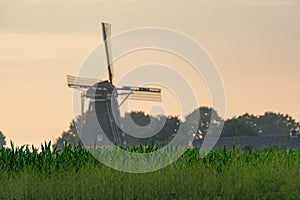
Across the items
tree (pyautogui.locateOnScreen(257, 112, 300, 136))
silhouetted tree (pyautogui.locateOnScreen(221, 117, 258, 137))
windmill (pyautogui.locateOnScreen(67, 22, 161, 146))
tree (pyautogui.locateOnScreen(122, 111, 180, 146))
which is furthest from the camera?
tree (pyautogui.locateOnScreen(257, 112, 300, 136))

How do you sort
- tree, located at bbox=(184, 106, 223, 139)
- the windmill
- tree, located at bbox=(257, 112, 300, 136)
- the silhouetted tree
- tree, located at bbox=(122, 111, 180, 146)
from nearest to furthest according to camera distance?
the windmill, tree, located at bbox=(122, 111, 180, 146), the silhouetted tree, tree, located at bbox=(184, 106, 223, 139), tree, located at bbox=(257, 112, 300, 136)

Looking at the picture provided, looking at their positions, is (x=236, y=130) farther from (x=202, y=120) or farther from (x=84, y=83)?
(x=84, y=83)

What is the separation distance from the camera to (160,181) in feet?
56.7

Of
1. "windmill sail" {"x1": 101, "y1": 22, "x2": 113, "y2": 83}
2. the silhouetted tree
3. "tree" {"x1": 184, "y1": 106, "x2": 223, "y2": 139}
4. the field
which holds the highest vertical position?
"windmill sail" {"x1": 101, "y1": 22, "x2": 113, "y2": 83}

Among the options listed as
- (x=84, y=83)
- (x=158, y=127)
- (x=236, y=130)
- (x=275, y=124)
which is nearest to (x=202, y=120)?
(x=158, y=127)

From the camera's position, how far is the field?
55.2 feet

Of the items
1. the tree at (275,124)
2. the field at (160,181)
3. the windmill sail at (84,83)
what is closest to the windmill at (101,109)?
the windmill sail at (84,83)

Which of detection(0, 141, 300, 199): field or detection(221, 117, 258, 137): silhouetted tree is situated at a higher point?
detection(221, 117, 258, 137): silhouetted tree

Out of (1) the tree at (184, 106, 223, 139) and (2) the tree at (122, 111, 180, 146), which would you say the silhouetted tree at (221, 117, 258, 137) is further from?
(2) the tree at (122, 111, 180, 146)

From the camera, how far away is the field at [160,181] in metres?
16.8

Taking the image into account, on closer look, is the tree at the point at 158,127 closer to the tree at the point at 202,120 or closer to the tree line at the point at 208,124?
the tree line at the point at 208,124

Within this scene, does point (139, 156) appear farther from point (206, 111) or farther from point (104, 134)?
point (206, 111)

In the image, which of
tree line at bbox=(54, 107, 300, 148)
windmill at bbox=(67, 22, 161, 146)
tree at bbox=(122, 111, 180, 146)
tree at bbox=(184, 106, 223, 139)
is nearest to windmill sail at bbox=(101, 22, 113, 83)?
windmill at bbox=(67, 22, 161, 146)

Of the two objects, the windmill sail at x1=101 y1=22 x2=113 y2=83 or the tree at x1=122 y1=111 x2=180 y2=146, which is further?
the tree at x1=122 y1=111 x2=180 y2=146
